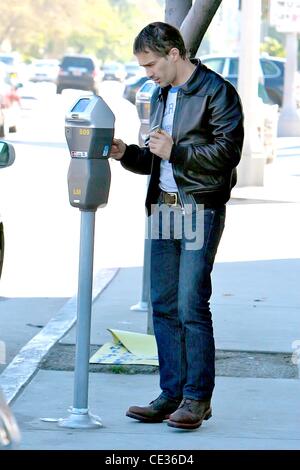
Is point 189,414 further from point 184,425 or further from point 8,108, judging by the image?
point 8,108

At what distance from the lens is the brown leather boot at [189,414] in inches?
234

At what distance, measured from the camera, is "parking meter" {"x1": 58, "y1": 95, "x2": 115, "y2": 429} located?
5.83m

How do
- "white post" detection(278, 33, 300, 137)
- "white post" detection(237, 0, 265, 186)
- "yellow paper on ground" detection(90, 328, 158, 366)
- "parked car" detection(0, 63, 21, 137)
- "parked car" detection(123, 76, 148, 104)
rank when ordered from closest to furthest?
"yellow paper on ground" detection(90, 328, 158, 366) → "white post" detection(237, 0, 265, 186) → "parked car" detection(0, 63, 21, 137) → "white post" detection(278, 33, 300, 137) → "parked car" detection(123, 76, 148, 104)

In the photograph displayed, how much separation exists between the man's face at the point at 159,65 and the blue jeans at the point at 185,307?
642 millimetres

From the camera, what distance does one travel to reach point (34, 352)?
7.59 m

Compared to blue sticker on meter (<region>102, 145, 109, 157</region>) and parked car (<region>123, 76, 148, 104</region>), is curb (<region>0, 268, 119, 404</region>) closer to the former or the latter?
blue sticker on meter (<region>102, 145, 109, 157</region>)

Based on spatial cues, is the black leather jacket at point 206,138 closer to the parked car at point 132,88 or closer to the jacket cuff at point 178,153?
the jacket cuff at point 178,153

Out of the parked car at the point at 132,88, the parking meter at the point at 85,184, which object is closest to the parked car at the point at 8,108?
the parked car at the point at 132,88

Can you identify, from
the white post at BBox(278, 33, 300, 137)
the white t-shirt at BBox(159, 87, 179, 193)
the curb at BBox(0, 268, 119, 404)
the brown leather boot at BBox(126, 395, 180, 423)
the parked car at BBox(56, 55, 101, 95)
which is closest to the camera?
the white t-shirt at BBox(159, 87, 179, 193)

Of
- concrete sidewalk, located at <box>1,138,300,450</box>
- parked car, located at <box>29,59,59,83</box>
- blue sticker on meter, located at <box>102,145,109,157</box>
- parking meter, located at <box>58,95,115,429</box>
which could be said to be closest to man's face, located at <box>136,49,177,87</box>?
parking meter, located at <box>58,95,115,429</box>

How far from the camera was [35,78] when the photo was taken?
66.8 meters

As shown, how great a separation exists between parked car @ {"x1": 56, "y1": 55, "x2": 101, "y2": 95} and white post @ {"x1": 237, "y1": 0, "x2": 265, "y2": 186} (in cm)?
3489

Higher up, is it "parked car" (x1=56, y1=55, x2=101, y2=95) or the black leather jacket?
"parked car" (x1=56, y1=55, x2=101, y2=95)

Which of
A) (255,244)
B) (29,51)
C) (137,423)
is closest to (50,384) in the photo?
(137,423)
